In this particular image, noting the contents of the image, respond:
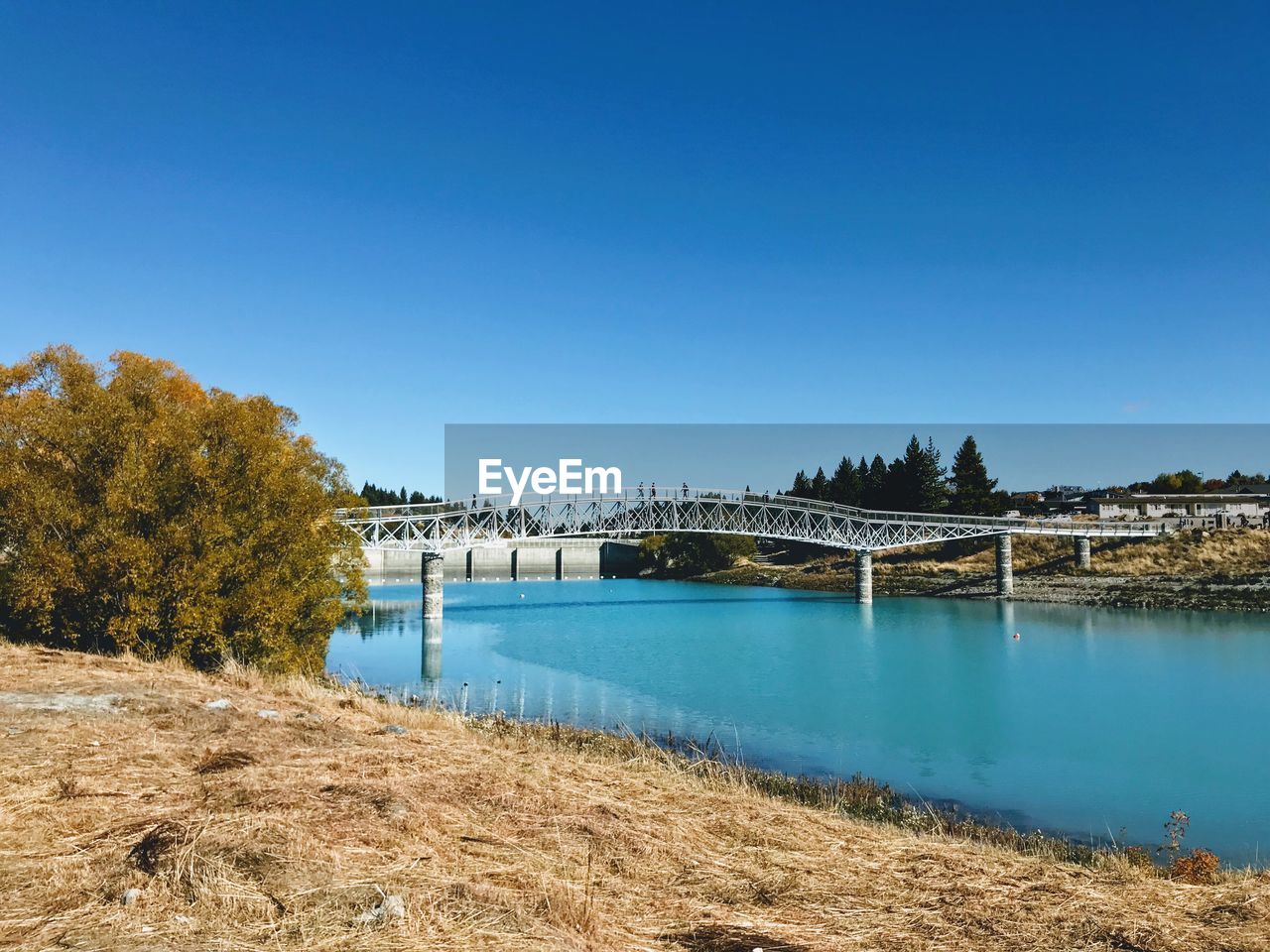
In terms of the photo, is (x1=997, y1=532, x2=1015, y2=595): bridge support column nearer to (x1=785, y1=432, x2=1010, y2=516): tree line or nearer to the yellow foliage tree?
(x1=785, y1=432, x2=1010, y2=516): tree line

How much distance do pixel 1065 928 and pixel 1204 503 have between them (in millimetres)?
111840

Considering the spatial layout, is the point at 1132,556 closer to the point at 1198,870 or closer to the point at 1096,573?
the point at 1096,573

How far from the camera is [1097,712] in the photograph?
2828cm

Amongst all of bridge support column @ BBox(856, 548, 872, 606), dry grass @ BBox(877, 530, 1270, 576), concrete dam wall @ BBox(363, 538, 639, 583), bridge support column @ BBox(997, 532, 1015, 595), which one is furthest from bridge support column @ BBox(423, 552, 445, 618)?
dry grass @ BBox(877, 530, 1270, 576)

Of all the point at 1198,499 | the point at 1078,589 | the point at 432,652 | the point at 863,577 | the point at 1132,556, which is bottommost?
the point at 432,652

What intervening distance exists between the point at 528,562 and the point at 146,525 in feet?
306

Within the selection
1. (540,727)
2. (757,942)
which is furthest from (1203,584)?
(757,942)

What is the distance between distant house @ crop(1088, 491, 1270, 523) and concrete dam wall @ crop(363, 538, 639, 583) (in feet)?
200

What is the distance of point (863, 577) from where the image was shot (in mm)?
77812

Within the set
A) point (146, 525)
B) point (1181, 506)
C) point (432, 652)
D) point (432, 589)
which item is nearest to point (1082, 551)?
point (1181, 506)

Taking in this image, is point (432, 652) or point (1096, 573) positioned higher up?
point (1096, 573)

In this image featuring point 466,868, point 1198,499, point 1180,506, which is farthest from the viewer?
point 1180,506

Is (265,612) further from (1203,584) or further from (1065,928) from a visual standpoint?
(1203,584)

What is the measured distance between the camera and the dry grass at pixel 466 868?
197 inches
